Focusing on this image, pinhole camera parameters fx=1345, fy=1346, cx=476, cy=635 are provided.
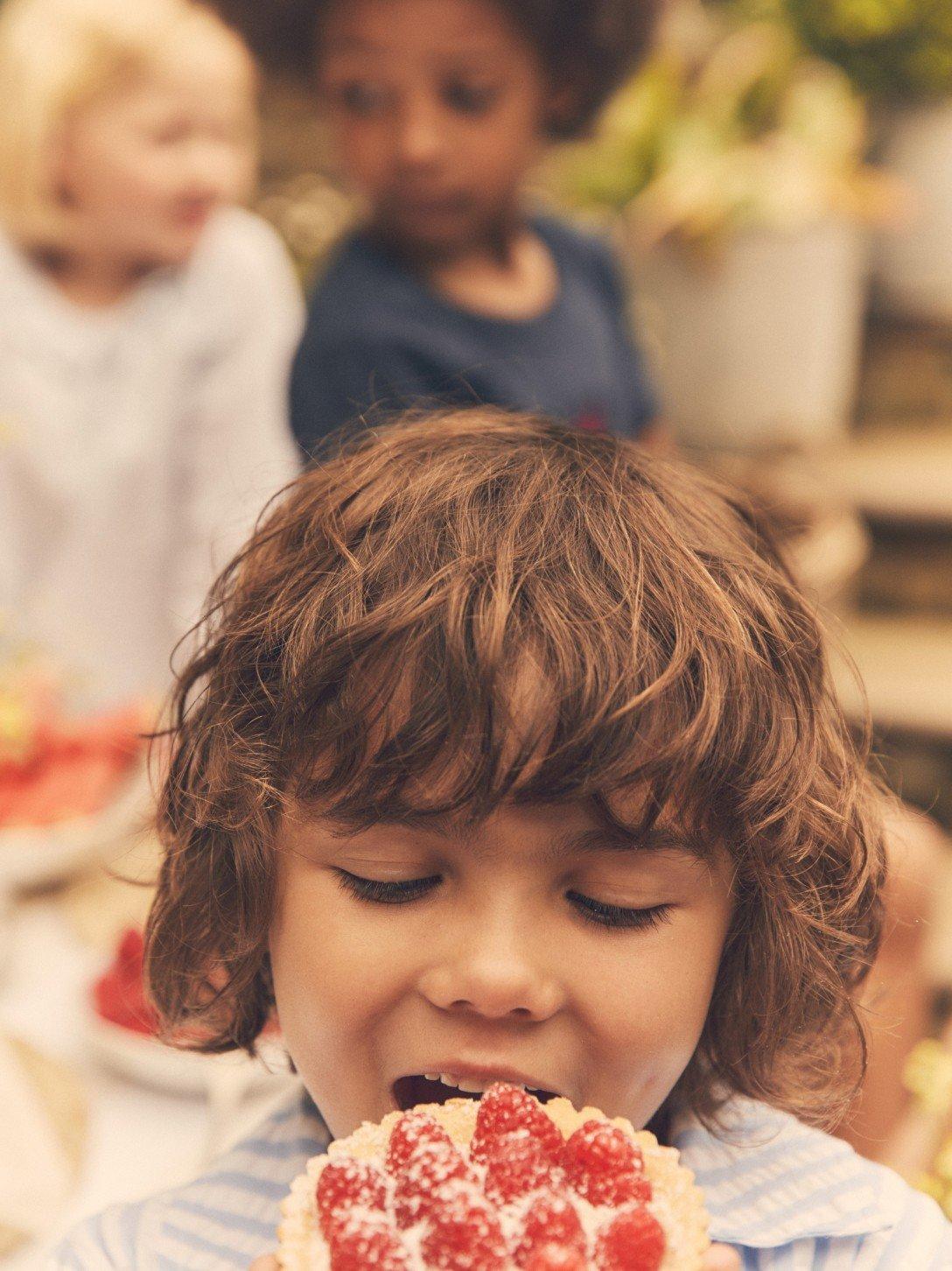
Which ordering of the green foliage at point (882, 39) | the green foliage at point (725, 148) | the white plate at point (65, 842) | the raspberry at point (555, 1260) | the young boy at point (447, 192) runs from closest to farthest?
1. the raspberry at point (555, 1260)
2. the white plate at point (65, 842)
3. the young boy at point (447, 192)
4. the green foliage at point (725, 148)
5. the green foliage at point (882, 39)

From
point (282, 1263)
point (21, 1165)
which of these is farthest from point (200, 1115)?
point (282, 1263)

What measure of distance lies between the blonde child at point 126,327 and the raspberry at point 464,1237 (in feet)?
4.19

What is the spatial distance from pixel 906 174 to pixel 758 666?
272 cm

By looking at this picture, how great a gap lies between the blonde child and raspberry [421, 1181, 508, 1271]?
1.28 metres

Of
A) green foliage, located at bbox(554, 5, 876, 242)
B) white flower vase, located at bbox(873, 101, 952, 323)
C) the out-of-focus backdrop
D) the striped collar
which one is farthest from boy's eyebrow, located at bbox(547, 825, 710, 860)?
white flower vase, located at bbox(873, 101, 952, 323)

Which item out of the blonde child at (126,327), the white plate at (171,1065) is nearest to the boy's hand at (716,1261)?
the white plate at (171,1065)

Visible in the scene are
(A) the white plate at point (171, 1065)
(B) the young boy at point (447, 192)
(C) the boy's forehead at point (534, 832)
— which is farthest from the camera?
(B) the young boy at point (447, 192)

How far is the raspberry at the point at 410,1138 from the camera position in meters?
0.69

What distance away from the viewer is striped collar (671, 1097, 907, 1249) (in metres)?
0.81

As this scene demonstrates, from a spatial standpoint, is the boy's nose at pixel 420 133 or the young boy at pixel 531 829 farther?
the boy's nose at pixel 420 133

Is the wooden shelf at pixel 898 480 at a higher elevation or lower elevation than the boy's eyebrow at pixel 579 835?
higher

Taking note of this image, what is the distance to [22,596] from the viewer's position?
2.35m

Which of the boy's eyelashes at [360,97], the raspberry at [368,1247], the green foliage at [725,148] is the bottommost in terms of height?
the raspberry at [368,1247]

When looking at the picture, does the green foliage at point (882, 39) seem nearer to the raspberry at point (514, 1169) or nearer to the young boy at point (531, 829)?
the young boy at point (531, 829)
